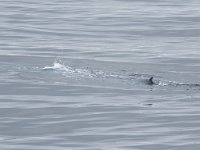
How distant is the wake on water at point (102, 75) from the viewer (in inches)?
766

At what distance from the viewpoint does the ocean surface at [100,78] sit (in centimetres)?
1499

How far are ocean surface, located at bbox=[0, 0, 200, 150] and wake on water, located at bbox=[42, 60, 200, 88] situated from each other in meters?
0.02

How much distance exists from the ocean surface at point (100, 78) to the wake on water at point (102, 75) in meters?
0.02

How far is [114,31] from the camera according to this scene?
1109 inches

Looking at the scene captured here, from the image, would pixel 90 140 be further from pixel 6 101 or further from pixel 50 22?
pixel 50 22

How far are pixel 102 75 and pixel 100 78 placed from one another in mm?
278

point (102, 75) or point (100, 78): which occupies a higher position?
point (102, 75)

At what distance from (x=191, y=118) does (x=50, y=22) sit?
14.7 m

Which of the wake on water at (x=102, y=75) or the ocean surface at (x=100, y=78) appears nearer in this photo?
the ocean surface at (x=100, y=78)

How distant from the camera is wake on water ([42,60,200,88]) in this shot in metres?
19.5

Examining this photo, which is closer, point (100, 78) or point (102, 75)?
point (100, 78)

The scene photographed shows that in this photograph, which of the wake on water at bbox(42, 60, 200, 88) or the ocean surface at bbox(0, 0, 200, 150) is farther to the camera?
the wake on water at bbox(42, 60, 200, 88)

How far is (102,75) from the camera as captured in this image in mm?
20484

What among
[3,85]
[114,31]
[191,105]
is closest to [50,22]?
[114,31]
